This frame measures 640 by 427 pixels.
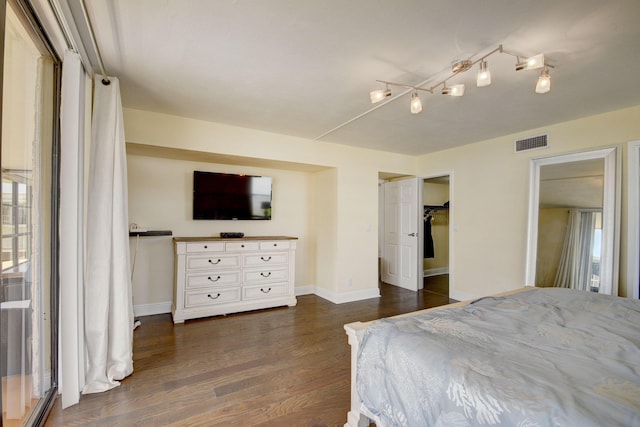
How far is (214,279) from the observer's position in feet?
11.6

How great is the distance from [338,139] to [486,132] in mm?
1894

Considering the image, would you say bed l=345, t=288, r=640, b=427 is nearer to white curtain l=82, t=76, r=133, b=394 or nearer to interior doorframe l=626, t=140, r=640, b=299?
interior doorframe l=626, t=140, r=640, b=299

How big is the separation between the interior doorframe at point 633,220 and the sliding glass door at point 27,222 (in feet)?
15.0

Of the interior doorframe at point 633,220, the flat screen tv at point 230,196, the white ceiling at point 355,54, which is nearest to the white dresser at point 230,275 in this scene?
the flat screen tv at point 230,196

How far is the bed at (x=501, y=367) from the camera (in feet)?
3.01

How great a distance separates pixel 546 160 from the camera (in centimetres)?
341

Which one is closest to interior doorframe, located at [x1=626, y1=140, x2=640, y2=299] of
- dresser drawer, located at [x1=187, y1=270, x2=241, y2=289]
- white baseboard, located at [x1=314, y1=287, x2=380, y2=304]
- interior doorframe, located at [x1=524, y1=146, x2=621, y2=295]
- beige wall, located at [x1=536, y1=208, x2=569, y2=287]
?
interior doorframe, located at [x1=524, y1=146, x2=621, y2=295]

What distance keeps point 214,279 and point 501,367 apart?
3136 mm

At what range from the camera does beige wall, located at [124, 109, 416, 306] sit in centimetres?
335

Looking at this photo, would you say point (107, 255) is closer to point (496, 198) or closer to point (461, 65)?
point (461, 65)

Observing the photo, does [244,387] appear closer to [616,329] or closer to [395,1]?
[616,329]

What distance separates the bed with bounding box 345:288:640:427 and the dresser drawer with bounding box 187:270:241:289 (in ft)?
7.80

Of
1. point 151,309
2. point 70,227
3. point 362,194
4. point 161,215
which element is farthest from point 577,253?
point 151,309

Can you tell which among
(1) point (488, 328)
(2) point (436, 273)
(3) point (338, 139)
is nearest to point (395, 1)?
(1) point (488, 328)
